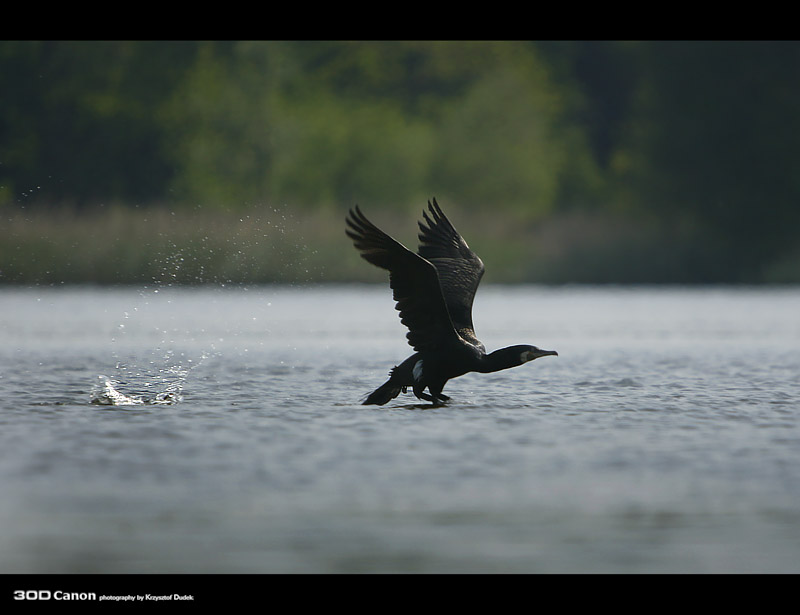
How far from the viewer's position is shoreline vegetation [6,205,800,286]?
74.3ft

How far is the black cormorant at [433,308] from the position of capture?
25.7 feet

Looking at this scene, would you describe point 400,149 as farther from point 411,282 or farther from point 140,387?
point 411,282

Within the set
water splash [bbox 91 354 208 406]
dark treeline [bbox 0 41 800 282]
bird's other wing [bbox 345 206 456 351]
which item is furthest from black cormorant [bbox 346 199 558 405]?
dark treeline [bbox 0 41 800 282]

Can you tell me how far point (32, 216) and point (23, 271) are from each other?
2038 mm

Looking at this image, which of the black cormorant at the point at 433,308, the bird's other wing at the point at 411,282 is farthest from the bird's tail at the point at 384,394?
the bird's other wing at the point at 411,282

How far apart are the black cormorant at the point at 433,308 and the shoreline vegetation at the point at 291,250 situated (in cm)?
1370

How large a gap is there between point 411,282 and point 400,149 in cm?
2996

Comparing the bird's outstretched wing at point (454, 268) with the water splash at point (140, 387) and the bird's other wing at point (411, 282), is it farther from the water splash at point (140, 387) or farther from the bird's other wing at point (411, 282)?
the water splash at point (140, 387)

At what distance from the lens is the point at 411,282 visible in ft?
26.4

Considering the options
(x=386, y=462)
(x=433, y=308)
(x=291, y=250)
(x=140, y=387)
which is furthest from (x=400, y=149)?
(x=386, y=462)

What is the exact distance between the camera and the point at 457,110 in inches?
1553

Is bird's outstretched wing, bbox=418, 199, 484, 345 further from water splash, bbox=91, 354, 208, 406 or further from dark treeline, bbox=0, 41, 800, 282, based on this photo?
dark treeline, bbox=0, 41, 800, 282
